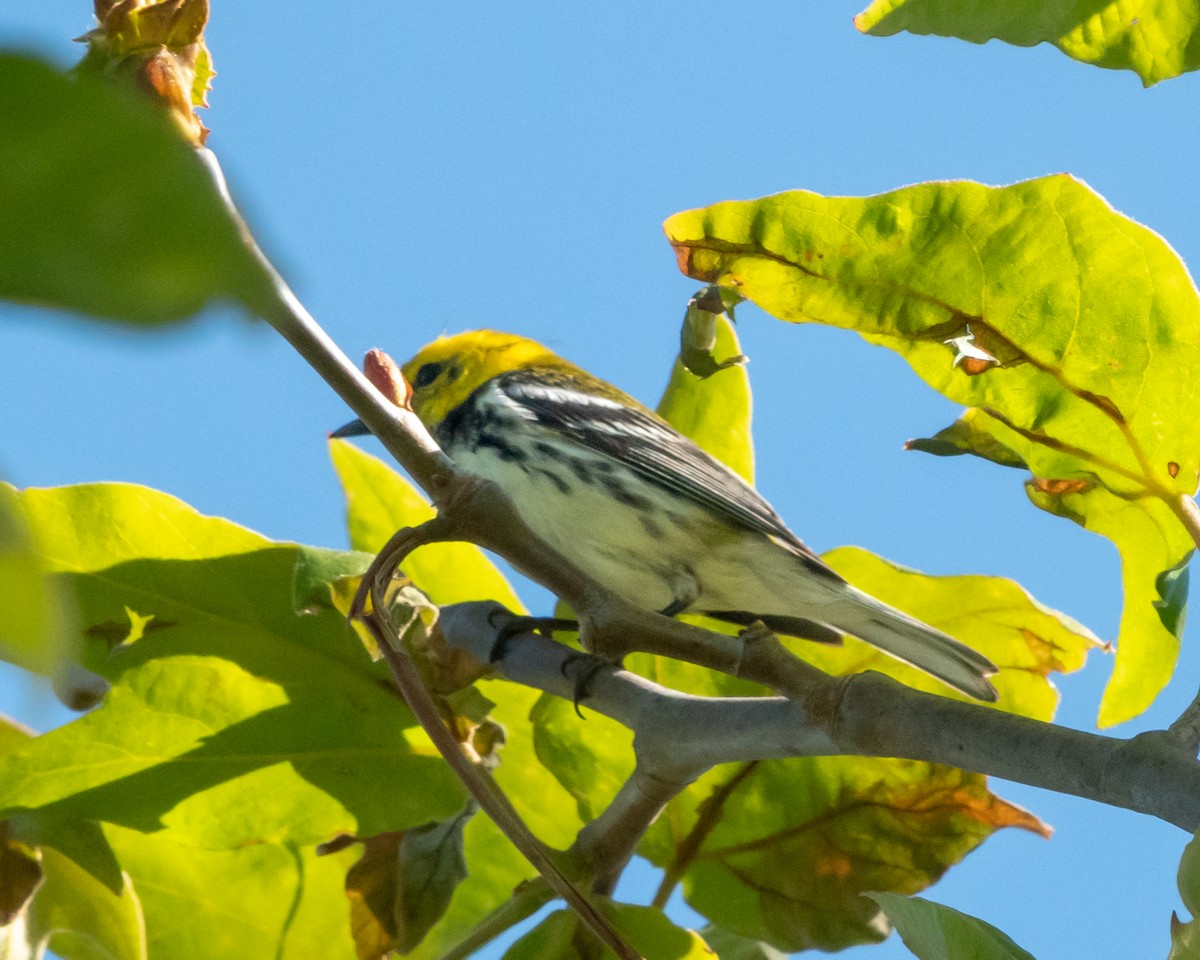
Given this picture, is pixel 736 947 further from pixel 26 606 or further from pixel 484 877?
pixel 26 606

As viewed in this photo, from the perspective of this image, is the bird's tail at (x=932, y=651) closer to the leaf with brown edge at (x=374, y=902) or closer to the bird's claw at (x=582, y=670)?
the bird's claw at (x=582, y=670)

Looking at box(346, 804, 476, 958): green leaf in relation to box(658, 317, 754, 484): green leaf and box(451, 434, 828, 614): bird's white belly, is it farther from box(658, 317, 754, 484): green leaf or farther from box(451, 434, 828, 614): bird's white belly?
box(451, 434, 828, 614): bird's white belly

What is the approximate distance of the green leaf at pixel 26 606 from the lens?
0.16 metres

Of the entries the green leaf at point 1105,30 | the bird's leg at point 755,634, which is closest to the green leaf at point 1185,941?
the bird's leg at point 755,634

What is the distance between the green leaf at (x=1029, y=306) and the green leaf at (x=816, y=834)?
229 millimetres

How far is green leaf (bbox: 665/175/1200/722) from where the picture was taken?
94 cm

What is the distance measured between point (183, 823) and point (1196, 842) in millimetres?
821

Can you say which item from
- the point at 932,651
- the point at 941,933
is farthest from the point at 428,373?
the point at 941,933

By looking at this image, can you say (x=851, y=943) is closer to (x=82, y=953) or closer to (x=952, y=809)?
(x=952, y=809)

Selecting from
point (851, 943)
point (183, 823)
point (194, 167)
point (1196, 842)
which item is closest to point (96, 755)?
point (183, 823)

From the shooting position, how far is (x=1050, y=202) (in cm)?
94

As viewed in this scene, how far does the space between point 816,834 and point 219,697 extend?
1.72ft

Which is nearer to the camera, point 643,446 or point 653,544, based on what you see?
point 653,544

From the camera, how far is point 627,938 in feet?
3.09
